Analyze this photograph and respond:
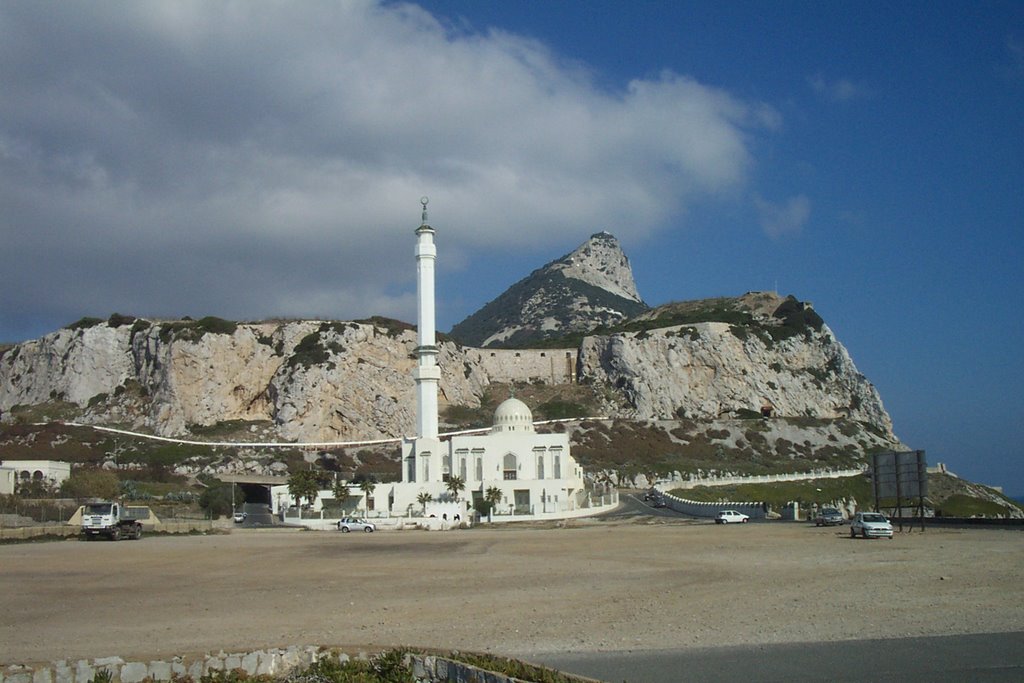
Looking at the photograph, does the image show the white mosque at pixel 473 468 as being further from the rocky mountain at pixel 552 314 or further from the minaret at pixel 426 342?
the rocky mountain at pixel 552 314

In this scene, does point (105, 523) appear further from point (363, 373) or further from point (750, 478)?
point (363, 373)

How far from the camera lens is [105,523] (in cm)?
3566

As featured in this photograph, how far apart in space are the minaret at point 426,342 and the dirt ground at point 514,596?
39422mm

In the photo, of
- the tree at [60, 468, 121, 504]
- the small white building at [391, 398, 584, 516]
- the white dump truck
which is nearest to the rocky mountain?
the small white building at [391, 398, 584, 516]

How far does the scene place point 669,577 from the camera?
19.1 m

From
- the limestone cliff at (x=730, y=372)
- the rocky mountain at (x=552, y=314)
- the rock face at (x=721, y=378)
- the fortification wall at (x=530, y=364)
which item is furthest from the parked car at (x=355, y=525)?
the rocky mountain at (x=552, y=314)

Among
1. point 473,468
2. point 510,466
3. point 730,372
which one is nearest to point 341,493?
point 473,468

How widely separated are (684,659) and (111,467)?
6774 centimetres

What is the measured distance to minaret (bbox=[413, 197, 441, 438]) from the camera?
226 ft

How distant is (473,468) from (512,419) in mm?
7290

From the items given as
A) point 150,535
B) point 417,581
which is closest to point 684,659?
point 417,581

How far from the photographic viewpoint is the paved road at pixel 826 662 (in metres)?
9.51

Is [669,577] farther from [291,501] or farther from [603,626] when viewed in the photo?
[291,501]

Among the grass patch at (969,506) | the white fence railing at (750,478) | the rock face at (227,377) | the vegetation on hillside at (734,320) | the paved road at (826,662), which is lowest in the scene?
the grass patch at (969,506)
